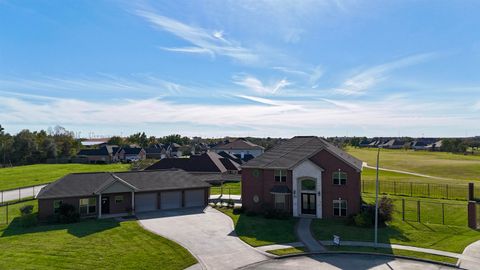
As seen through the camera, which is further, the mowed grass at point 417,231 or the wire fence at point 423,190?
the wire fence at point 423,190

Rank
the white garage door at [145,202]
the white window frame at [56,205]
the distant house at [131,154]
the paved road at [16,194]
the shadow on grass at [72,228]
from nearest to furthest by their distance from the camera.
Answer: the shadow on grass at [72,228] → the white window frame at [56,205] → the white garage door at [145,202] → the paved road at [16,194] → the distant house at [131,154]

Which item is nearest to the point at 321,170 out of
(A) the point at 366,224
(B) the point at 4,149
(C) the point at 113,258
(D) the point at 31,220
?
(A) the point at 366,224

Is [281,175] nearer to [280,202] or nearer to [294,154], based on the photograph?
[280,202]

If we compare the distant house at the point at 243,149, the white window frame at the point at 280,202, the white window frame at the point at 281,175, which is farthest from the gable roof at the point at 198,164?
the distant house at the point at 243,149

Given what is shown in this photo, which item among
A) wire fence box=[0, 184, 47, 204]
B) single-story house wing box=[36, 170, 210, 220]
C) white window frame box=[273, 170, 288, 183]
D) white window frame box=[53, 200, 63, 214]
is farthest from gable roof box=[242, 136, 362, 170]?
wire fence box=[0, 184, 47, 204]

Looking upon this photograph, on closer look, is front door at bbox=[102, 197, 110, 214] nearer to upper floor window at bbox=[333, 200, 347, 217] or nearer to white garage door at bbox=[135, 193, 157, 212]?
white garage door at bbox=[135, 193, 157, 212]

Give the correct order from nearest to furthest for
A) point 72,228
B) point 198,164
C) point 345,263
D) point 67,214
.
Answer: point 345,263 → point 72,228 → point 67,214 → point 198,164

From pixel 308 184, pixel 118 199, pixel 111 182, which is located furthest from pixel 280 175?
pixel 111 182

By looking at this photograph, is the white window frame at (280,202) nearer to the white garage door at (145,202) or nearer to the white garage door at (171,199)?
the white garage door at (171,199)
